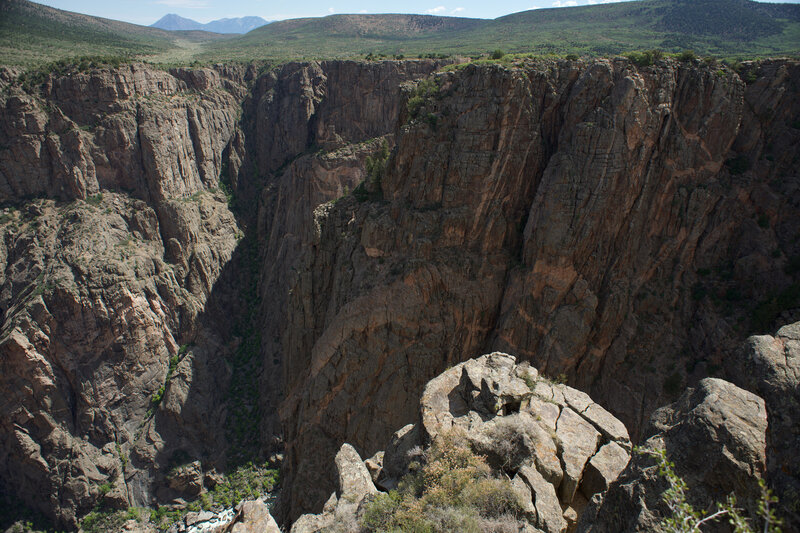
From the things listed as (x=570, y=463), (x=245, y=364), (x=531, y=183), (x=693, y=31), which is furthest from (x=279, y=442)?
(x=693, y=31)

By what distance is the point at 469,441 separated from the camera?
1278 cm

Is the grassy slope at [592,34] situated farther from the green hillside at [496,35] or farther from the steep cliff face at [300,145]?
the steep cliff face at [300,145]

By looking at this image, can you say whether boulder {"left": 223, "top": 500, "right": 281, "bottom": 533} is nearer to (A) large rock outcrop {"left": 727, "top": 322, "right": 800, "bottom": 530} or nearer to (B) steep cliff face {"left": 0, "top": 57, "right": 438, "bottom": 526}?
(A) large rock outcrop {"left": 727, "top": 322, "right": 800, "bottom": 530}

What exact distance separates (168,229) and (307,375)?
1174 inches

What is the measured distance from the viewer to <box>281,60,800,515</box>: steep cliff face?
24828 mm

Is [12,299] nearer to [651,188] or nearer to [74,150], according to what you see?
[74,150]

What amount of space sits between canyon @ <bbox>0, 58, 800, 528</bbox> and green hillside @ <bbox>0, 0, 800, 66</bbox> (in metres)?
18.3

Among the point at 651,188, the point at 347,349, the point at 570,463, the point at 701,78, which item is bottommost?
the point at 347,349

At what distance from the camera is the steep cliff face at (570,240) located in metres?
24.8

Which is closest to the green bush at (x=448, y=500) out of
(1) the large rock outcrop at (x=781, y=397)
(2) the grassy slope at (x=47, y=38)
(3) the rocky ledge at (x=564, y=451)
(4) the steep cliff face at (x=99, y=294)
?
(3) the rocky ledge at (x=564, y=451)

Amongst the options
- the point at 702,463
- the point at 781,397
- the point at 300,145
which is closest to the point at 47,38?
the point at 300,145

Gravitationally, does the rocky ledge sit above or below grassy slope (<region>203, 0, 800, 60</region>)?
below

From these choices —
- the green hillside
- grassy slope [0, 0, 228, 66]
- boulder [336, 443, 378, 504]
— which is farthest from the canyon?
the green hillside

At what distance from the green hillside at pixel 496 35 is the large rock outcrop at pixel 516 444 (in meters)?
39.7
